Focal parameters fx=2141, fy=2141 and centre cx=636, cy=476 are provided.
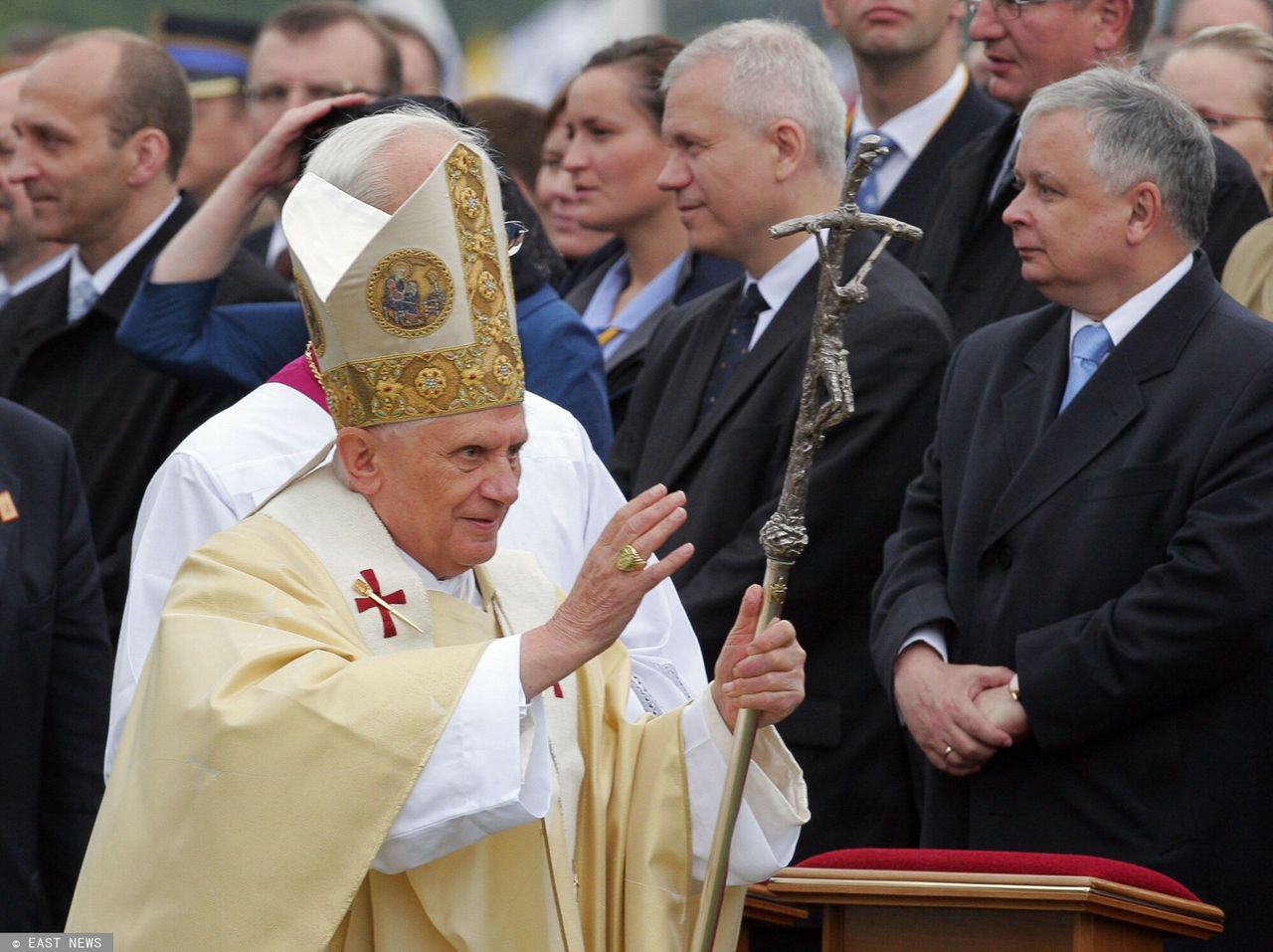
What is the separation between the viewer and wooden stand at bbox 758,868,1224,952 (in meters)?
3.87

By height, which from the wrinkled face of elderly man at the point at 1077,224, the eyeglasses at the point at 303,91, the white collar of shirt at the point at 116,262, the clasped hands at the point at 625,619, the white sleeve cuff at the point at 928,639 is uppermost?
the eyeglasses at the point at 303,91

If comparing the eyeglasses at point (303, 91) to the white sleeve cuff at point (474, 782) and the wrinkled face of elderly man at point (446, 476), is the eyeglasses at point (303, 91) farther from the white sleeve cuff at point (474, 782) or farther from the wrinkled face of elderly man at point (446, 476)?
the white sleeve cuff at point (474, 782)

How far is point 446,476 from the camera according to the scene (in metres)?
3.77

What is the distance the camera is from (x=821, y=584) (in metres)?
5.57

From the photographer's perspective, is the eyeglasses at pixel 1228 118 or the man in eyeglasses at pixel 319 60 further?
the man in eyeglasses at pixel 319 60

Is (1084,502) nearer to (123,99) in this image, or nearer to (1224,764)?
(1224,764)

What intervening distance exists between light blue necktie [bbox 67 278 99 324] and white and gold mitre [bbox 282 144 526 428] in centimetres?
349

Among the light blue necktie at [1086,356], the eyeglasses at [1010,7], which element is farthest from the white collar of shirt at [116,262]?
the light blue necktie at [1086,356]

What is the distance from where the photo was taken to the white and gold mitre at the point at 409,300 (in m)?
3.80

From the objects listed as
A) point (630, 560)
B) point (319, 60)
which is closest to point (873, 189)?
point (319, 60)

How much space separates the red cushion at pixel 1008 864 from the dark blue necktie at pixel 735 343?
1941mm

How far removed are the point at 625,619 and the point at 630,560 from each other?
4.0 inches

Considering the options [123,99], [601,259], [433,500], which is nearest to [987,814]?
[433,500]

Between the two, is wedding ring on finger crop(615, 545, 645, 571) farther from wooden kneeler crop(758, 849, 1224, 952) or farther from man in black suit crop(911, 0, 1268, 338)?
man in black suit crop(911, 0, 1268, 338)
